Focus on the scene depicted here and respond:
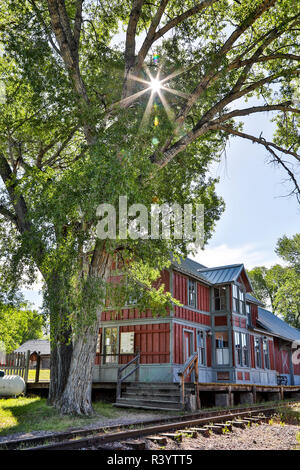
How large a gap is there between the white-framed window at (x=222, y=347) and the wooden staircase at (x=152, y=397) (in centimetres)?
714

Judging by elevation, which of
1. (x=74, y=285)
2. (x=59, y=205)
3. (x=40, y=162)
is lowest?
(x=74, y=285)

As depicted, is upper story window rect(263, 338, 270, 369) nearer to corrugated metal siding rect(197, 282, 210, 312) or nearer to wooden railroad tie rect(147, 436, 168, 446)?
corrugated metal siding rect(197, 282, 210, 312)

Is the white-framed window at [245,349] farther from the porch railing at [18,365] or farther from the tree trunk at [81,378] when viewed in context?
the tree trunk at [81,378]

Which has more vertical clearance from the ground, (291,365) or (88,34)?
(88,34)

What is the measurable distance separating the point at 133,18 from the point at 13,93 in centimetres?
491

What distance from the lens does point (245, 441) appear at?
280 inches

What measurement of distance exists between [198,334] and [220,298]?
3.00 metres

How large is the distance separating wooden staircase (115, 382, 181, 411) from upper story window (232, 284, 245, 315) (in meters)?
8.88

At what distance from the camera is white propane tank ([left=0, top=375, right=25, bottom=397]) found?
1708 cm

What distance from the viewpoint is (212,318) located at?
23000 mm

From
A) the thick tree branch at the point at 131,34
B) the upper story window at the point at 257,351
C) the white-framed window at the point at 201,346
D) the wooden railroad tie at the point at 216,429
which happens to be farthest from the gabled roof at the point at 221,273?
the wooden railroad tie at the point at 216,429
